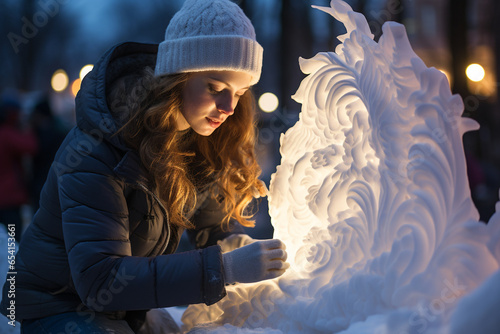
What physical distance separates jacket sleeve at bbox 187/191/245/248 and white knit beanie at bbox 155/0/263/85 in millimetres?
694

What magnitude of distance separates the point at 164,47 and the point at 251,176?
2.33 feet

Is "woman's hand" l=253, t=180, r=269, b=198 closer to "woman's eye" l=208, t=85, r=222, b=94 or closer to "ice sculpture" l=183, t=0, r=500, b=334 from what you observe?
"ice sculpture" l=183, t=0, r=500, b=334

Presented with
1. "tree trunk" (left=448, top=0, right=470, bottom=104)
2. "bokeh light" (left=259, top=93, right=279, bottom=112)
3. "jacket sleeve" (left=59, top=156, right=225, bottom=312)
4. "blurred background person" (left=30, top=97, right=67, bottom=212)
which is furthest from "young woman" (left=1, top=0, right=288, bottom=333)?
"tree trunk" (left=448, top=0, right=470, bottom=104)

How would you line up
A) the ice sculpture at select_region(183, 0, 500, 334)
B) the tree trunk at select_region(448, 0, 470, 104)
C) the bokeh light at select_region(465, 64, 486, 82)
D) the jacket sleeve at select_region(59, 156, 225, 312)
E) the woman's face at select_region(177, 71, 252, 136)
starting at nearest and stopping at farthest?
the ice sculpture at select_region(183, 0, 500, 334), the jacket sleeve at select_region(59, 156, 225, 312), the woman's face at select_region(177, 71, 252, 136), the bokeh light at select_region(465, 64, 486, 82), the tree trunk at select_region(448, 0, 470, 104)

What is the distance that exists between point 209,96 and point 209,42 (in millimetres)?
206

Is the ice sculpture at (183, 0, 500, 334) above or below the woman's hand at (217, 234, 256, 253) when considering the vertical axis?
above

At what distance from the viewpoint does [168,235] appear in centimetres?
212

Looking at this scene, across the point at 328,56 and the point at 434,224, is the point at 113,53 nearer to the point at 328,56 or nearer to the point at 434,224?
the point at 328,56

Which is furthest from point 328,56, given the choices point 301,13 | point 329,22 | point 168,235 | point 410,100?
point 301,13

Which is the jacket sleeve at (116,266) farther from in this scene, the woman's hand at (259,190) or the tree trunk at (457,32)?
the tree trunk at (457,32)

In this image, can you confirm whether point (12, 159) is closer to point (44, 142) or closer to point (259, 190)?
point (44, 142)

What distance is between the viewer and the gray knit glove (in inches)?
74.7

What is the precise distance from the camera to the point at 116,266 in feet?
5.98

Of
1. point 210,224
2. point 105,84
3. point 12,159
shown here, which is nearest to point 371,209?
point 210,224
